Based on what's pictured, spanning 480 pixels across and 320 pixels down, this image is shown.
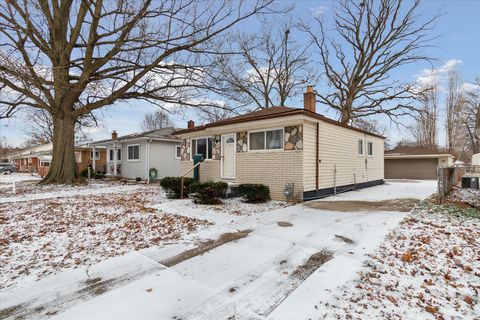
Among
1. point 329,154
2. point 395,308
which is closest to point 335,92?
point 329,154

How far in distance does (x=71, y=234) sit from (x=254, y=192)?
5181mm

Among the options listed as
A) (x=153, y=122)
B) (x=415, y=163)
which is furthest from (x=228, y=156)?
(x=153, y=122)

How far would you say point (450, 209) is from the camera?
7.14 metres

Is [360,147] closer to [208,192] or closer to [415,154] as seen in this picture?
[208,192]

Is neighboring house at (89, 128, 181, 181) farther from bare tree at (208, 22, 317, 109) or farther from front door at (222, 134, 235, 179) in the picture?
bare tree at (208, 22, 317, 109)

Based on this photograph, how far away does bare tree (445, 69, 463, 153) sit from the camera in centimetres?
3281

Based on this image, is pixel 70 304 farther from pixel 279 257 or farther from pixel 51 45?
pixel 51 45

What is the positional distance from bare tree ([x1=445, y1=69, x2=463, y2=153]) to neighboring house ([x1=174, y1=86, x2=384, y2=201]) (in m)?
28.8

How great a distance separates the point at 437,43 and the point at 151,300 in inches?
1026

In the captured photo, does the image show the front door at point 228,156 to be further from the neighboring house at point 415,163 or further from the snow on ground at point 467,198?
the neighboring house at point 415,163

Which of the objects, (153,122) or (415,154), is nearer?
(415,154)

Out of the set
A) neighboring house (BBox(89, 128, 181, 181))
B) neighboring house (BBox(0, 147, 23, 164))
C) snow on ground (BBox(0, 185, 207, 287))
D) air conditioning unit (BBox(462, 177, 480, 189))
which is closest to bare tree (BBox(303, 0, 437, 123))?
air conditioning unit (BBox(462, 177, 480, 189))

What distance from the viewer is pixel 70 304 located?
2756 mm

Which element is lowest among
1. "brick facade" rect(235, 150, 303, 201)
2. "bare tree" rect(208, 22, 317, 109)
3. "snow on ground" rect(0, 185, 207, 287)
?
"snow on ground" rect(0, 185, 207, 287)
